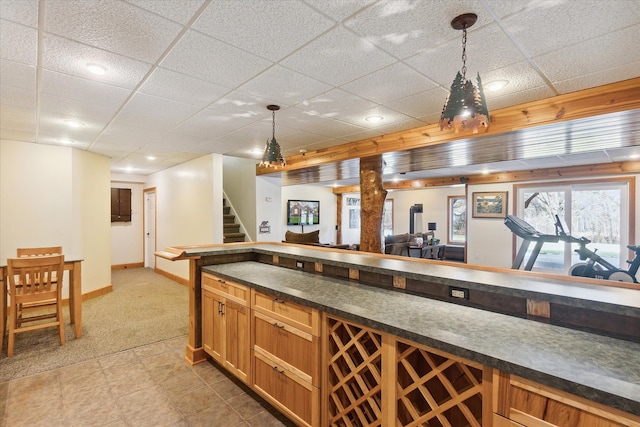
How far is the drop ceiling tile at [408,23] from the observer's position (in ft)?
5.24

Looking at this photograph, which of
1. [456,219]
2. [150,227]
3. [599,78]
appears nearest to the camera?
[599,78]

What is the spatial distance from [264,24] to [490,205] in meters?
8.13

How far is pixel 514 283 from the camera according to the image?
1756 mm

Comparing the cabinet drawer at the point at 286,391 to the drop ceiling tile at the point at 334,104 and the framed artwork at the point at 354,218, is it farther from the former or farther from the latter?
the framed artwork at the point at 354,218

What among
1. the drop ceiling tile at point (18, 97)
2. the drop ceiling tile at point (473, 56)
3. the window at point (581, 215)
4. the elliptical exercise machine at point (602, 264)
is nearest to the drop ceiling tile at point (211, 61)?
the drop ceiling tile at point (473, 56)

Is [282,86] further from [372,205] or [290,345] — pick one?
[372,205]

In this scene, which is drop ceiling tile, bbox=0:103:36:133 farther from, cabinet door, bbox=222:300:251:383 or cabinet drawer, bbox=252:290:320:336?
cabinet drawer, bbox=252:290:320:336

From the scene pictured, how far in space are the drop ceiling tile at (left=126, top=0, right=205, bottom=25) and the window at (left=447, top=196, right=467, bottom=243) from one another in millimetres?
10170

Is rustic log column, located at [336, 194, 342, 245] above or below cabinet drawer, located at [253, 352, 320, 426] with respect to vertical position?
above

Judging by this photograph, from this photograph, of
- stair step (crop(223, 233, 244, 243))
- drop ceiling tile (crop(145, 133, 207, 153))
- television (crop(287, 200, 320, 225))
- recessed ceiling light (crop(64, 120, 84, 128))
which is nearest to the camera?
recessed ceiling light (crop(64, 120, 84, 128))

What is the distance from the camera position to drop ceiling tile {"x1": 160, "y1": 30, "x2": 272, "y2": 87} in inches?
76.8

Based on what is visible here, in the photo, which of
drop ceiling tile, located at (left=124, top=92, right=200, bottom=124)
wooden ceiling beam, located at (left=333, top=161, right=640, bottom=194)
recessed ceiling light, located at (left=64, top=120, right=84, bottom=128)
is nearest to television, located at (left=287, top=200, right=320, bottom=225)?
wooden ceiling beam, located at (left=333, top=161, right=640, bottom=194)

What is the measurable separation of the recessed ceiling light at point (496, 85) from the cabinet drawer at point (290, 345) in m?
2.40

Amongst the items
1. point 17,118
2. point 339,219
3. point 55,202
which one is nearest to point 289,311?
point 17,118
